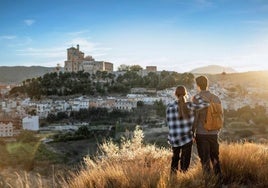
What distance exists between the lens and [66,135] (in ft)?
128

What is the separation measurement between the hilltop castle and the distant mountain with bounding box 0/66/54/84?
1188 inches

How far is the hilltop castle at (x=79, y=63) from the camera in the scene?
8938 centimetres

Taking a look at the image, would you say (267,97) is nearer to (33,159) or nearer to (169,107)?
(33,159)

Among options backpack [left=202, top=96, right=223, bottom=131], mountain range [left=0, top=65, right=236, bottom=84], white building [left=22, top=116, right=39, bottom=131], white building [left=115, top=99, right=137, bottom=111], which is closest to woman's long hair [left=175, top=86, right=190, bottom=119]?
backpack [left=202, top=96, right=223, bottom=131]

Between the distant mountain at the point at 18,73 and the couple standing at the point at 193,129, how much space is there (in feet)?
380

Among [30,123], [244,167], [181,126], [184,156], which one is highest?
[181,126]

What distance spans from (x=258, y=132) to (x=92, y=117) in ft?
84.9

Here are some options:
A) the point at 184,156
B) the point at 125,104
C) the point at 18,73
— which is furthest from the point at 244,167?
the point at 18,73

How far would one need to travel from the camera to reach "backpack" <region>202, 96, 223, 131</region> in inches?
166

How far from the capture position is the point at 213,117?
423 cm

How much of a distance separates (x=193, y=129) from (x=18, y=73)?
410 feet

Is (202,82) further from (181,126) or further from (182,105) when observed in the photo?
(181,126)

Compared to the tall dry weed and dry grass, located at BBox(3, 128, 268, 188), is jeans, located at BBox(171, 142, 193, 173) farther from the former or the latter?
the tall dry weed

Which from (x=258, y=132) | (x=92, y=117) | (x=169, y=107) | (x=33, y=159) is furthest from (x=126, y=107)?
(x=169, y=107)
